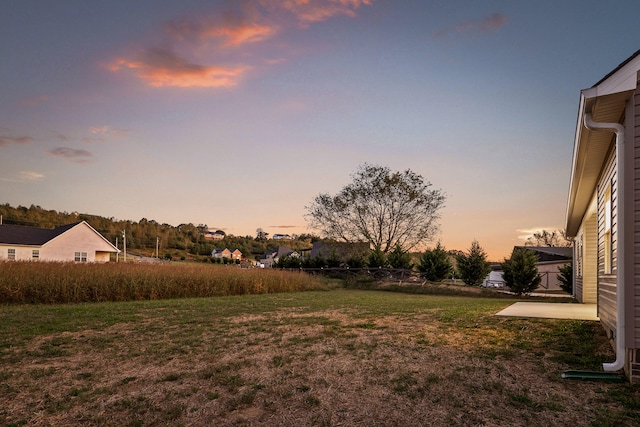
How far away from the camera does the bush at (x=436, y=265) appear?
75.7 feet

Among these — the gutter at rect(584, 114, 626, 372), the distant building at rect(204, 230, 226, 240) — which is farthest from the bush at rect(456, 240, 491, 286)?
the distant building at rect(204, 230, 226, 240)

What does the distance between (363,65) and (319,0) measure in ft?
7.82

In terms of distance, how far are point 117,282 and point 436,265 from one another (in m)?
16.6

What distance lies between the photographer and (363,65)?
39.2 feet

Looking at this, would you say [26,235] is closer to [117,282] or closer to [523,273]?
[117,282]

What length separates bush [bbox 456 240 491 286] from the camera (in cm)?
2230

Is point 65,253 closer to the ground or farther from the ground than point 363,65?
closer to the ground

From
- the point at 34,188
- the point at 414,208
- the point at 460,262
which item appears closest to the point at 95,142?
the point at 34,188

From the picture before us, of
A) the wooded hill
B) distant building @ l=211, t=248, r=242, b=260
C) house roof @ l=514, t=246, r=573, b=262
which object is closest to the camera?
house roof @ l=514, t=246, r=573, b=262

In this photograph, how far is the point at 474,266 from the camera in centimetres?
2236

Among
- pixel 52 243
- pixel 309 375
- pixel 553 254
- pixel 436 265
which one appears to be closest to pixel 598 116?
pixel 309 375

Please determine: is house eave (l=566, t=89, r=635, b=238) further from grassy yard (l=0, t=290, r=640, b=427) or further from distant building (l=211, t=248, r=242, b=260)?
distant building (l=211, t=248, r=242, b=260)

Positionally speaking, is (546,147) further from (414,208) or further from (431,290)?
(414,208)

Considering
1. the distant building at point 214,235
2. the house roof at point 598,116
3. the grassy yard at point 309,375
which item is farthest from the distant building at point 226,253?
the house roof at point 598,116
